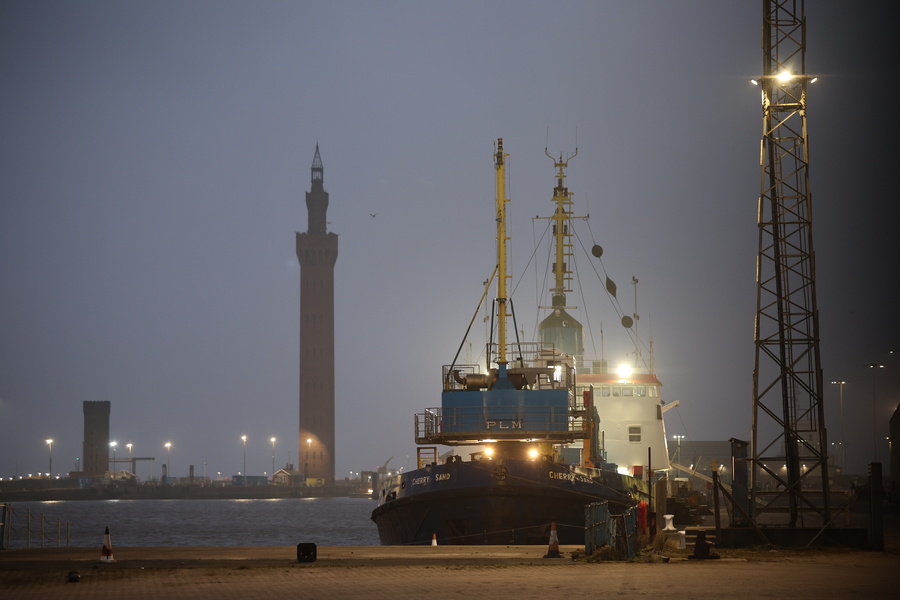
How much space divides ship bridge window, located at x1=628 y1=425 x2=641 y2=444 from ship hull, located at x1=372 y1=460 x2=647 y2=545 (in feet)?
46.6

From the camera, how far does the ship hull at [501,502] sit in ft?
109

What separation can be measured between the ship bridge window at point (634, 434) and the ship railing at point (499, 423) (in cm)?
1325

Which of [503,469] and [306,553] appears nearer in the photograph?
[306,553]

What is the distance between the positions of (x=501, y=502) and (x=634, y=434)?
17145mm

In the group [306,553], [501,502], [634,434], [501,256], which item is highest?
[501,256]

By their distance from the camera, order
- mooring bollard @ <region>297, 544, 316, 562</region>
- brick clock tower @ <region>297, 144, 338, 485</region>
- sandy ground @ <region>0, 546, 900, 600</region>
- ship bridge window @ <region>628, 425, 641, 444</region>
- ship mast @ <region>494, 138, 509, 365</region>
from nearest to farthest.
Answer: sandy ground @ <region>0, 546, 900, 600</region> → mooring bollard @ <region>297, 544, 316, 562</region> → ship mast @ <region>494, 138, 509, 365</region> → ship bridge window @ <region>628, 425, 641, 444</region> → brick clock tower @ <region>297, 144, 338, 485</region>

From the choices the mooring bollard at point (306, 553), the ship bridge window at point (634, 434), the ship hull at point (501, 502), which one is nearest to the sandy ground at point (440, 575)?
the mooring bollard at point (306, 553)

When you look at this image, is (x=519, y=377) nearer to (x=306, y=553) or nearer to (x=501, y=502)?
(x=501, y=502)

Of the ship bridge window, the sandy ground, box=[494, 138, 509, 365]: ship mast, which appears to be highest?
box=[494, 138, 509, 365]: ship mast

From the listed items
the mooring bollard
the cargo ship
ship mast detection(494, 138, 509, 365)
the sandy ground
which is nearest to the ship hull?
the cargo ship

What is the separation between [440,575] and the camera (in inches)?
792

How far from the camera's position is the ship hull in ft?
109

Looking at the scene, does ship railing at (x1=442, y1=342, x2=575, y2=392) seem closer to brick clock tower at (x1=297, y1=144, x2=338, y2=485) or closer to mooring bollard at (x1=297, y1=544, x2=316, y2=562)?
mooring bollard at (x1=297, y1=544, x2=316, y2=562)

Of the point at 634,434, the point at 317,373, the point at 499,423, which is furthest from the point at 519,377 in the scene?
the point at 317,373
